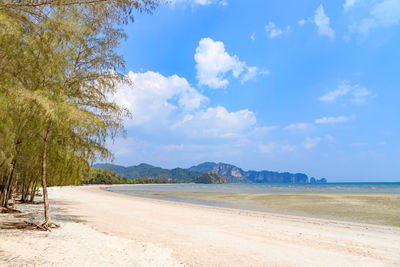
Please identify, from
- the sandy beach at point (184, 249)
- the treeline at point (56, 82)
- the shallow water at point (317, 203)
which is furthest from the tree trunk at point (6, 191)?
the shallow water at point (317, 203)

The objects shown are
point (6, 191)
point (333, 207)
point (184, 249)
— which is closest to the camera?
point (184, 249)

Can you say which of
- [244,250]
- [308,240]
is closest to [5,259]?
[244,250]

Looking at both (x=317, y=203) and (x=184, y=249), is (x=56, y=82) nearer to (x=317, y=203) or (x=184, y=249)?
(x=184, y=249)

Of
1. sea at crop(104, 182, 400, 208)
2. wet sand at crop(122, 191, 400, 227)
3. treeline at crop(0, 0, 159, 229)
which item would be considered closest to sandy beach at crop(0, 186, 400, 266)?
treeline at crop(0, 0, 159, 229)

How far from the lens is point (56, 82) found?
28.0 ft

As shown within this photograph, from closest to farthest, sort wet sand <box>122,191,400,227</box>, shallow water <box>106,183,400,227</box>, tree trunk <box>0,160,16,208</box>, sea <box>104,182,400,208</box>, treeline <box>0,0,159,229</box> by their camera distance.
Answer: treeline <box>0,0,159,229</box> → tree trunk <box>0,160,16,208</box> → wet sand <box>122,191,400,227</box> → shallow water <box>106,183,400,227</box> → sea <box>104,182,400,208</box>

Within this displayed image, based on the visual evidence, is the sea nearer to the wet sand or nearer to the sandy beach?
the wet sand

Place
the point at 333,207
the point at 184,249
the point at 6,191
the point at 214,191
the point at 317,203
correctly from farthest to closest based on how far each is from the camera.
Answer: the point at 214,191
the point at 317,203
the point at 333,207
the point at 6,191
the point at 184,249

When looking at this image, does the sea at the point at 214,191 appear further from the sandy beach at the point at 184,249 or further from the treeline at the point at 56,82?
the treeline at the point at 56,82

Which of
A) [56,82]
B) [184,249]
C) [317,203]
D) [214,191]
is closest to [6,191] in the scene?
[56,82]

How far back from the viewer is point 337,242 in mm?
9953

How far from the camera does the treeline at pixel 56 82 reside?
510 centimetres

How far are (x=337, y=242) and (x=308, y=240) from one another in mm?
1097

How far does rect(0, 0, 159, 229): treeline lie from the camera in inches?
201
